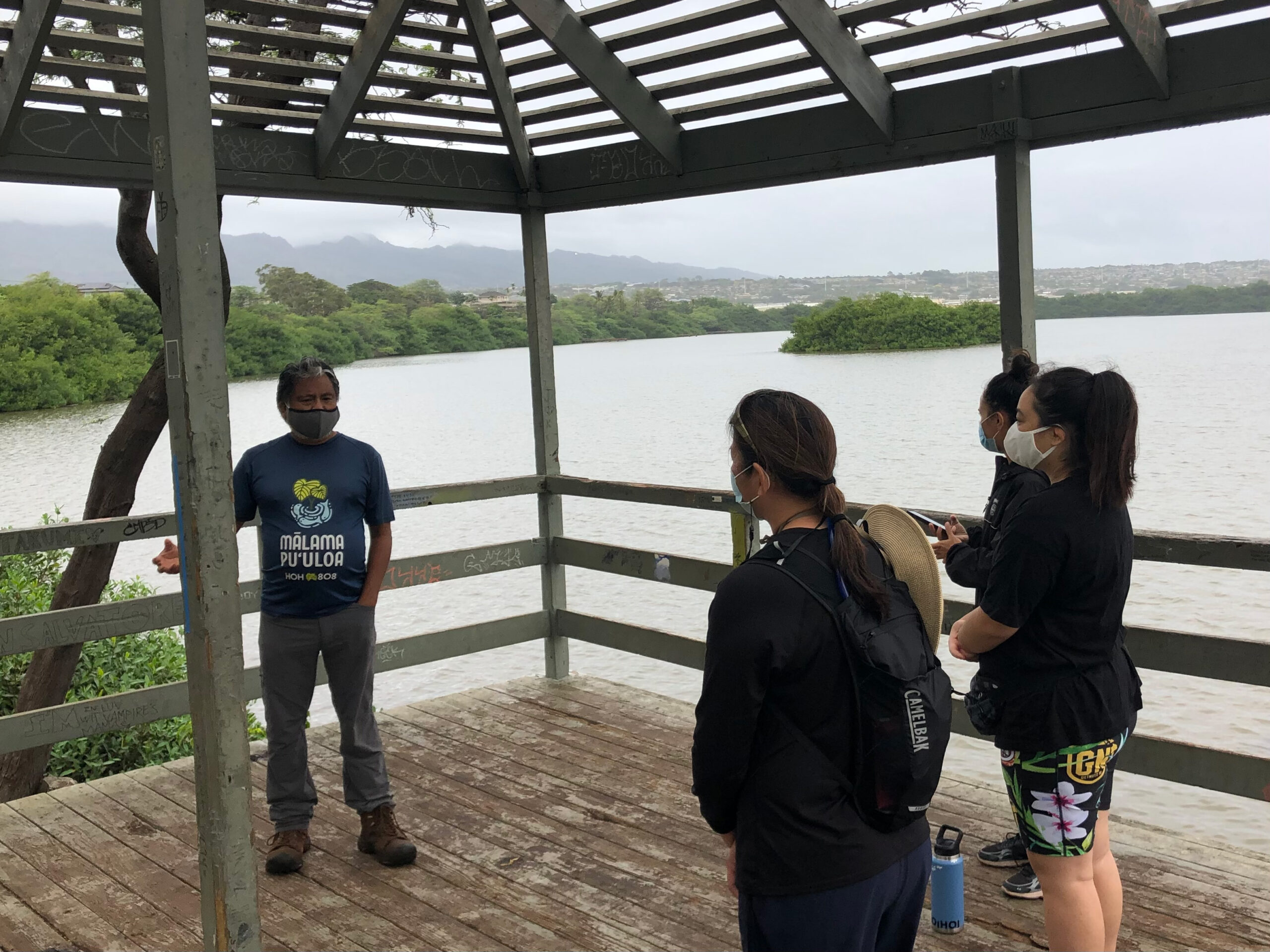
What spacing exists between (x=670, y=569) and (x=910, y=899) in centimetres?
329

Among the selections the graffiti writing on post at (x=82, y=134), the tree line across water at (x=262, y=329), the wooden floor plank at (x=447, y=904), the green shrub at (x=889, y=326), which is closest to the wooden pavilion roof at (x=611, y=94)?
the graffiti writing on post at (x=82, y=134)

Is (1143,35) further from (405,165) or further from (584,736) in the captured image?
(584,736)

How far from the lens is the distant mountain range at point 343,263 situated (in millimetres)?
11527

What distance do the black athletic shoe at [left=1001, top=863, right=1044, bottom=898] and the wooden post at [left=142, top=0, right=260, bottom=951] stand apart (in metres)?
2.12

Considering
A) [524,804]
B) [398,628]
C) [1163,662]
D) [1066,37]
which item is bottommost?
[398,628]

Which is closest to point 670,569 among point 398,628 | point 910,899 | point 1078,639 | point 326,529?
point 326,529

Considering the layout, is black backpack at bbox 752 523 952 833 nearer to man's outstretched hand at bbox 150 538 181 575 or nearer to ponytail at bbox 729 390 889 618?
ponytail at bbox 729 390 889 618

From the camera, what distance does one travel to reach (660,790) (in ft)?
13.5

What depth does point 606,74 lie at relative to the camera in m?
4.43

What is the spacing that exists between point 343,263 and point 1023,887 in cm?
2741

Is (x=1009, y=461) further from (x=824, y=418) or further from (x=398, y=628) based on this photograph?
(x=398, y=628)

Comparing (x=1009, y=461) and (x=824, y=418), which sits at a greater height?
(x=824, y=418)

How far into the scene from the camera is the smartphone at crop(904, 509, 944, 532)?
2.88 m

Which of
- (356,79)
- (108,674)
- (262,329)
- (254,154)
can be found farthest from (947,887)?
(262,329)
